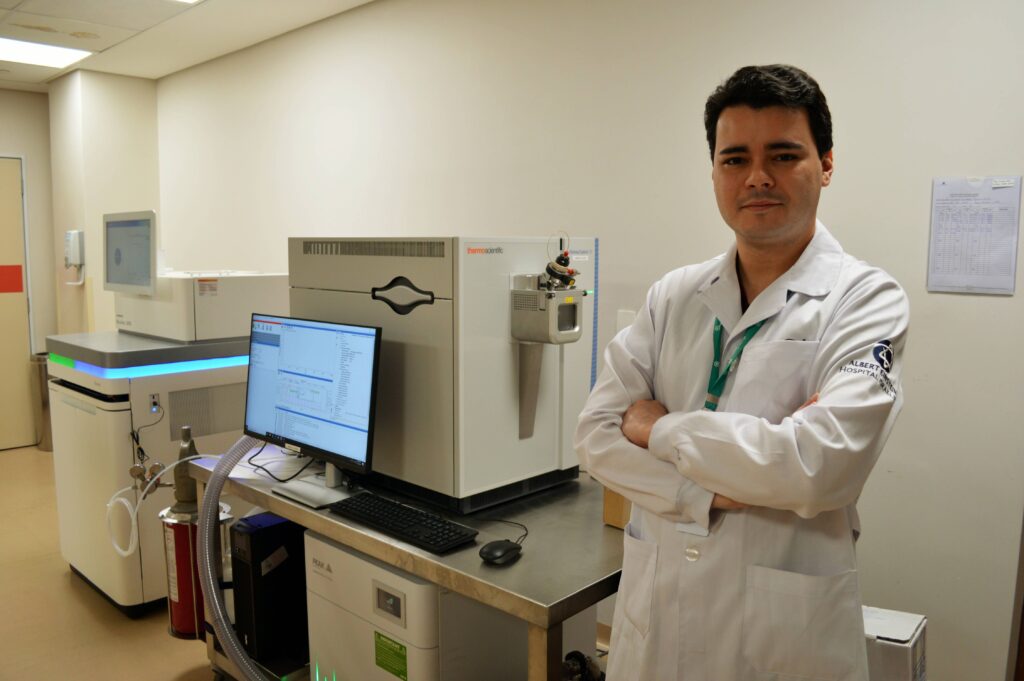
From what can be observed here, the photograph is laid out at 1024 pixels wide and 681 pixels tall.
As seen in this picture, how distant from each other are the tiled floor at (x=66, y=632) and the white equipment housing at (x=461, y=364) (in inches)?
54.6

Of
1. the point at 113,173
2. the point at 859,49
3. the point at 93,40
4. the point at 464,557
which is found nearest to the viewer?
the point at 464,557

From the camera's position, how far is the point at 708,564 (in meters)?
1.35

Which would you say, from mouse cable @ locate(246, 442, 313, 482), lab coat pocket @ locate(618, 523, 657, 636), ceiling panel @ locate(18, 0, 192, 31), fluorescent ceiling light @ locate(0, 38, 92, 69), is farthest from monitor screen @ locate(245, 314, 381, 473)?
fluorescent ceiling light @ locate(0, 38, 92, 69)

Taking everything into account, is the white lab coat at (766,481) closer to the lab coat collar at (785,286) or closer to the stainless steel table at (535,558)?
the lab coat collar at (785,286)

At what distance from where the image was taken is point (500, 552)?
5.53 feet

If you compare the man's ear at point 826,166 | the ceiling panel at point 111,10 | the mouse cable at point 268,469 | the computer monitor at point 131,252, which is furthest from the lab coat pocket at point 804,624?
the ceiling panel at point 111,10

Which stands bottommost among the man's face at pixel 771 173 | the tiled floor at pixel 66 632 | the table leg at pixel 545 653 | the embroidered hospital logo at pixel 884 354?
the tiled floor at pixel 66 632

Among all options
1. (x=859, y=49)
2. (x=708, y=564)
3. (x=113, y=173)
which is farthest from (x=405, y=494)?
(x=113, y=173)

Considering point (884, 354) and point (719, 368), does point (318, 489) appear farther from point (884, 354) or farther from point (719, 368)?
point (884, 354)

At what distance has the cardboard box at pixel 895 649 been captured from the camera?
5.98ft

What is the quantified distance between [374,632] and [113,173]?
4665mm

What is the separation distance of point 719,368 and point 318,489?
3.84 feet

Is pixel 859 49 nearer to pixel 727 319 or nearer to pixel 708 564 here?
pixel 727 319

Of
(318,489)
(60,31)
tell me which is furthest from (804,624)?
(60,31)
